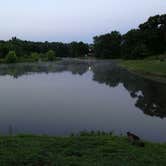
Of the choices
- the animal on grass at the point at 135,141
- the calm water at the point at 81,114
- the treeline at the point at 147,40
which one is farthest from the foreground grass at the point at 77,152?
the treeline at the point at 147,40

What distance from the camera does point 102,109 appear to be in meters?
17.7

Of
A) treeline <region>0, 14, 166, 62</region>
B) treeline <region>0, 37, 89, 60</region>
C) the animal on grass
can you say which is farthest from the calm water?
treeline <region>0, 37, 89, 60</region>

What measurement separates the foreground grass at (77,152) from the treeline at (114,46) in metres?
70.8

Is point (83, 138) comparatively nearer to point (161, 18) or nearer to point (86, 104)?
point (86, 104)

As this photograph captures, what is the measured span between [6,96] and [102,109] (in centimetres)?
818

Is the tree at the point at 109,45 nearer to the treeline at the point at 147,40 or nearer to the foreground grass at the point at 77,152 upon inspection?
the treeline at the point at 147,40

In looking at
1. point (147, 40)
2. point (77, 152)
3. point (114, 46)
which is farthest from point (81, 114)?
point (114, 46)

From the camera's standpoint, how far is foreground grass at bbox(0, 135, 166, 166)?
22.1 ft

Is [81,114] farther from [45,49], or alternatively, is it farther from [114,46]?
[45,49]

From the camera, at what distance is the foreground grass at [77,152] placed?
22.1ft

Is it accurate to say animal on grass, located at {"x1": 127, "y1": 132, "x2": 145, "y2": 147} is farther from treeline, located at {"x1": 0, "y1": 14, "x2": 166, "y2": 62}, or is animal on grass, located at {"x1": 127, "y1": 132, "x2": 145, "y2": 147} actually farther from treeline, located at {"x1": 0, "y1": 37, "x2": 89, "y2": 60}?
treeline, located at {"x1": 0, "y1": 37, "x2": 89, "y2": 60}

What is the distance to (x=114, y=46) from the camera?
109 meters

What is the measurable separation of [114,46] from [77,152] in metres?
103

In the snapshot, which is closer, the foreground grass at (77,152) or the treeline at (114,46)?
the foreground grass at (77,152)
